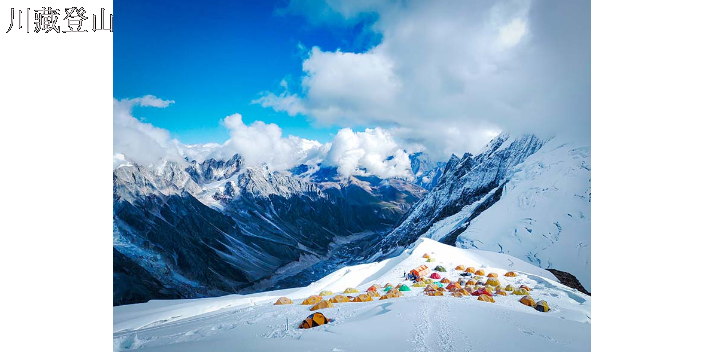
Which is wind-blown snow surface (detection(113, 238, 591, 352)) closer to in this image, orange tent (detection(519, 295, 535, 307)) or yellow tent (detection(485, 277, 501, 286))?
orange tent (detection(519, 295, 535, 307))

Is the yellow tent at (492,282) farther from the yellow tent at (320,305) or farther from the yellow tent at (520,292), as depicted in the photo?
the yellow tent at (320,305)

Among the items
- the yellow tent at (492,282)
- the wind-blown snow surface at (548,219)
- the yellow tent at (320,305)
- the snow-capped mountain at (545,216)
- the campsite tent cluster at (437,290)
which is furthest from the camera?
the snow-capped mountain at (545,216)

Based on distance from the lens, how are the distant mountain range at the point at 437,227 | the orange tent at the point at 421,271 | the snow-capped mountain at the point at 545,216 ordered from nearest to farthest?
1. the orange tent at the point at 421,271
2. the snow-capped mountain at the point at 545,216
3. the distant mountain range at the point at 437,227

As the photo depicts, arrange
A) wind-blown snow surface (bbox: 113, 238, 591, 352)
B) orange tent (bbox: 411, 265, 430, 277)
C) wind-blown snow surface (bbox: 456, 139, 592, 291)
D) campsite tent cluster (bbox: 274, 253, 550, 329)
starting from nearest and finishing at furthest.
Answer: wind-blown snow surface (bbox: 113, 238, 591, 352) → campsite tent cluster (bbox: 274, 253, 550, 329) → orange tent (bbox: 411, 265, 430, 277) → wind-blown snow surface (bbox: 456, 139, 592, 291)

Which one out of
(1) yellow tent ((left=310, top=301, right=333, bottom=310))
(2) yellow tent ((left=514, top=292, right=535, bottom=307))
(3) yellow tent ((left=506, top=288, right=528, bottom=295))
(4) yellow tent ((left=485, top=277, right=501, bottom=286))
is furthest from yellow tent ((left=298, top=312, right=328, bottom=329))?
(4) yellow tent ((left=485, top=277, right=501, bottom=286))

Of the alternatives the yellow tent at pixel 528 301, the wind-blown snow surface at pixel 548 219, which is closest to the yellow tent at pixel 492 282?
the yellow tent at pixel 528 301

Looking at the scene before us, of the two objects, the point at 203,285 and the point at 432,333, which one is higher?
the point at 432,333
